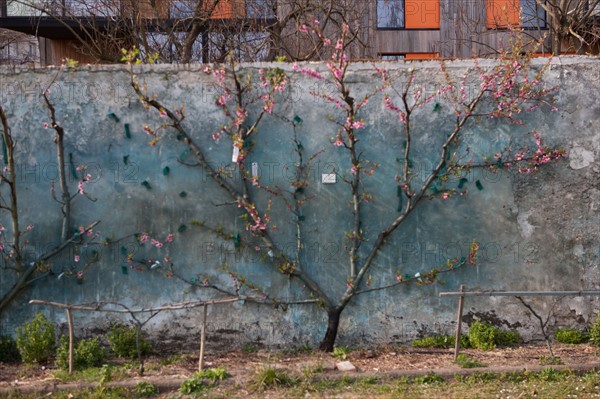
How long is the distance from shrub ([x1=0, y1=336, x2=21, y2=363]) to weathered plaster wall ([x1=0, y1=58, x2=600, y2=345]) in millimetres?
194

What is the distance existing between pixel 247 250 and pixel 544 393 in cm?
275

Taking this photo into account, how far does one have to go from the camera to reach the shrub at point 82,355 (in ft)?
19.0

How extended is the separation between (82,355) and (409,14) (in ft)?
40.9

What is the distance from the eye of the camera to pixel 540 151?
20.6 ft

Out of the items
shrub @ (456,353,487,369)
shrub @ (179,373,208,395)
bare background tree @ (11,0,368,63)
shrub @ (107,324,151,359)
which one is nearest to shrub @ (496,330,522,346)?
shrub @ (456,353,487,369)

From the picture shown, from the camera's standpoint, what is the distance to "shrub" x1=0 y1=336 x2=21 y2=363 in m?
6.15

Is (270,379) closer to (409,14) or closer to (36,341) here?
(36,341)

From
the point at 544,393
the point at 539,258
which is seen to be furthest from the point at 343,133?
the point at 544,393

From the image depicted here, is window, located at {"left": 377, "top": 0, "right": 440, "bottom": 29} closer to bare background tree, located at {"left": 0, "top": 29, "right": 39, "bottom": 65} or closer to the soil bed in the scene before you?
bare background tree, located at {"left": 0, "top": 29, "right": 39, "bottom": 65}

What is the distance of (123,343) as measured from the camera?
6.09m

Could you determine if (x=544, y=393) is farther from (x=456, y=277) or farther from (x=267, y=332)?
(x=267, y=332)

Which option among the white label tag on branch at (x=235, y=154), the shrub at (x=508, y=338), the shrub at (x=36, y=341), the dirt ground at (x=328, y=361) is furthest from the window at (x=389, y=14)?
the shrub at (x=36, y=341)

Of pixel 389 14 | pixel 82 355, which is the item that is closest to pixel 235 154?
pixel 82 355

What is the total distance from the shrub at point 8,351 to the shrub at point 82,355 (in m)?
0.56
